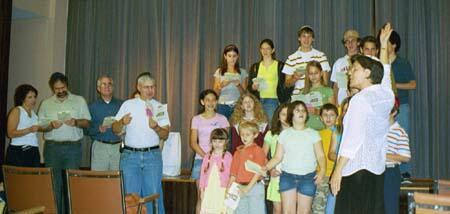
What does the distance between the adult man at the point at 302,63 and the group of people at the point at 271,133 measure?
0.04 ft

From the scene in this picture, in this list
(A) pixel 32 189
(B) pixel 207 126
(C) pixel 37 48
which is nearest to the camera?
(A) pixel 32 189

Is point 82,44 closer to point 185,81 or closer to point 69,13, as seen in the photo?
point 69,13

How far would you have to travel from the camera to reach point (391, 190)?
366cm

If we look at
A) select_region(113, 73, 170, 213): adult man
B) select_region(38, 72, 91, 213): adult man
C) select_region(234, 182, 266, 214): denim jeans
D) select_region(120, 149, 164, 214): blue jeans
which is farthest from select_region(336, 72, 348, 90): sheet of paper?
select_region(38, 72, 91, 213): adult man

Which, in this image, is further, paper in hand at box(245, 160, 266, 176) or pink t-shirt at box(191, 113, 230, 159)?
pink t-shirt at box(191, 113, 230, 159)

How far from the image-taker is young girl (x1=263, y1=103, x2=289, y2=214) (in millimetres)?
4500

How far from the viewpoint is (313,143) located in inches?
171

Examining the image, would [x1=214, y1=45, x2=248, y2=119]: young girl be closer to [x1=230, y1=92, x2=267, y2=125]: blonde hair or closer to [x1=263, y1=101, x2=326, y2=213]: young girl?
[x1=230, y1=92, x2=267, y2=125]: blonde hair

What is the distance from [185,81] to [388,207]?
4434mm

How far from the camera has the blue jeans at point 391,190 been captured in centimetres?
365

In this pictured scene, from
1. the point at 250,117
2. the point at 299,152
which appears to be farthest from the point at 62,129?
the point at 299,152

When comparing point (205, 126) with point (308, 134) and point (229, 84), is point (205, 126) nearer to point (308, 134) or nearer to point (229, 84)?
point (229, 84)

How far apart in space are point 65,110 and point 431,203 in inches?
165

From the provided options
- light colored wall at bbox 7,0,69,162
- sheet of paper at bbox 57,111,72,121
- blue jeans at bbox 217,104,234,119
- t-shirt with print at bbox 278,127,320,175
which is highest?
light colored wall at bbox 7,0,69,162
